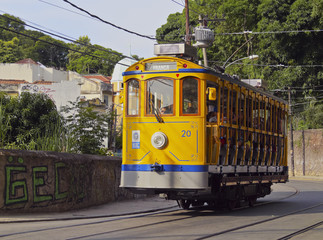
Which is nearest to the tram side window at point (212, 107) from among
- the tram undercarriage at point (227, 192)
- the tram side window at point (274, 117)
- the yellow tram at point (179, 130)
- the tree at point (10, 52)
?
the yellow tram at point (179, 130)

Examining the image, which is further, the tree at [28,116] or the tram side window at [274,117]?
the tree at [28,116]

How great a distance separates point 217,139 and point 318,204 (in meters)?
7.38

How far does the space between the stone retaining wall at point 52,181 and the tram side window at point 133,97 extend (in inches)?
113

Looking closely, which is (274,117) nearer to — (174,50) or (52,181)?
(174,50)

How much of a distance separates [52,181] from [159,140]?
3.67 metres

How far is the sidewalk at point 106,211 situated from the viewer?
14726 mm

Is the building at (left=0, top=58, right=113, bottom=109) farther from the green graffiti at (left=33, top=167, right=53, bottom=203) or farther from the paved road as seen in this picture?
the paved road

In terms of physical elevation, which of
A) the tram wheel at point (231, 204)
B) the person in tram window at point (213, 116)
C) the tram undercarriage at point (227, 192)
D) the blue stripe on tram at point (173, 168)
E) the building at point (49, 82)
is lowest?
the tram wheel at point (231, 204)

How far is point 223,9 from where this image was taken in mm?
50344

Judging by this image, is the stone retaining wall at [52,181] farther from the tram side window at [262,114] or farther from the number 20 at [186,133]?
the tram side window at [262,114]

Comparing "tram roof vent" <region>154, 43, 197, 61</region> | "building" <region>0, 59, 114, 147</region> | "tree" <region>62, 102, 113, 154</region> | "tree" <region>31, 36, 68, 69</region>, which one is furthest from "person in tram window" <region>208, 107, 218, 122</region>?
"tree" <region>31, 36, 68, 69</region>

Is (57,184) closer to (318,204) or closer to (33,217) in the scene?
(33,217)

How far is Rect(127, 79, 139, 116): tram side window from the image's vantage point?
52.2 feet

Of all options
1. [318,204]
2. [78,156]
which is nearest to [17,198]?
[78,156]
